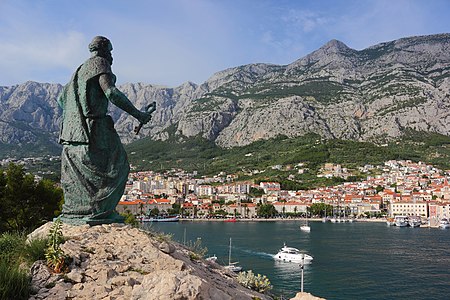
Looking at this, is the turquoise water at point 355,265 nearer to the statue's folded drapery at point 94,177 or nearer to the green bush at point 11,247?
Result: the statue's folded drapery at point 94,177

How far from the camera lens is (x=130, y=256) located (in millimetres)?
3979

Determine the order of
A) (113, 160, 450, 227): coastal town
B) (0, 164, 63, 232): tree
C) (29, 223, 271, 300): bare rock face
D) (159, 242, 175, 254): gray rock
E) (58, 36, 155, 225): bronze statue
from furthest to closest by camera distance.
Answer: (113, 160, 450, 227): coastal town < (0, 164, 63, 232): tree < (58, 36, 155, 225): bronze statue < (159, 242, 175, 254): gray rock < (29, 223, 271, 300): bare rock face

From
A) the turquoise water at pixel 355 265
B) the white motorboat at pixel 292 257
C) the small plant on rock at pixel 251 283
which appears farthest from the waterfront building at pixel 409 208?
the small plant on rock at pixel 251 283

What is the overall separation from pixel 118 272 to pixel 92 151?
67.3 inches

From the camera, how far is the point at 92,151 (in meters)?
4.85

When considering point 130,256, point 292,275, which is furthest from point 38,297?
point 292,275

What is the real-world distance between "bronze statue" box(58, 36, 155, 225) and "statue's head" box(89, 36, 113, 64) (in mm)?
16

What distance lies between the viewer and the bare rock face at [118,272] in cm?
314

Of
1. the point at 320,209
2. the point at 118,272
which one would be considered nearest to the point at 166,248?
the point at 118,272

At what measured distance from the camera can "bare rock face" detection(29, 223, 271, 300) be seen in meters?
3.14

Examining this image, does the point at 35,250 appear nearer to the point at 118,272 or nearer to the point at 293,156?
the point at 118,272

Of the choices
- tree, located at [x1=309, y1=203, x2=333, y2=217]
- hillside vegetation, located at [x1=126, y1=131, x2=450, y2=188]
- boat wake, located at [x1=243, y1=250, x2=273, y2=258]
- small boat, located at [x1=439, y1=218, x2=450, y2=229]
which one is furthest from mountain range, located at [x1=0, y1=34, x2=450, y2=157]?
boat wake, located at [x1=243, y1=250, x2=273, y2=258]

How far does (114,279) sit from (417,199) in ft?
273

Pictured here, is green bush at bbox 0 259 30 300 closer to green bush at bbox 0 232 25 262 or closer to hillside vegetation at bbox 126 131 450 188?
green bush at bbox 0 232 25 262
